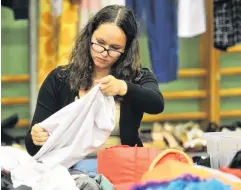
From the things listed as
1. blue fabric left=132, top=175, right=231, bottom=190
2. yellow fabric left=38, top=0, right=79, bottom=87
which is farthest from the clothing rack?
blue fabric left=132, top=175, right=231, bottom=190

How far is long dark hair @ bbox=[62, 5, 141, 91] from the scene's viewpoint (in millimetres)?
1722

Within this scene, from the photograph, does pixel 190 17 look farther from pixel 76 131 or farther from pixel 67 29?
pixel 76 131

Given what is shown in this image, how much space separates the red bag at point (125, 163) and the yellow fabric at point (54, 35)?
184 centimetres

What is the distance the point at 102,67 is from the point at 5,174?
2.07 ft

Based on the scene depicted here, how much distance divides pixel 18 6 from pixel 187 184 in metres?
2.30

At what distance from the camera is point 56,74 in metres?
1.82

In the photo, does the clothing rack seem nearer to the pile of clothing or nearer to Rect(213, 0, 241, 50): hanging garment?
the pile of clothing

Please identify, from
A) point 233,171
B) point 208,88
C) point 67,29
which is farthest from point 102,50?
point 208,88

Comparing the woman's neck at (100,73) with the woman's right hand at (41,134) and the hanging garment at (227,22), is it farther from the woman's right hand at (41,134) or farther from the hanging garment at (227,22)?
the hanging garment at (227,22)

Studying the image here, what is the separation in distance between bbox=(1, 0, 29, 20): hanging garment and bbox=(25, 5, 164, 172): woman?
1.36 m

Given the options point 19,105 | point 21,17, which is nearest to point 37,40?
point 21,17

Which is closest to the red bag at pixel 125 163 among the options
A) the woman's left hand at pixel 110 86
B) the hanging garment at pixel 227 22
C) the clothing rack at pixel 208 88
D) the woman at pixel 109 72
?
the woman's left hand at pixel 110 86

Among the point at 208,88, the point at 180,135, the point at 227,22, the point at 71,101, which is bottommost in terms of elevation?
the point at 180,135

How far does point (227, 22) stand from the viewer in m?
3.28
